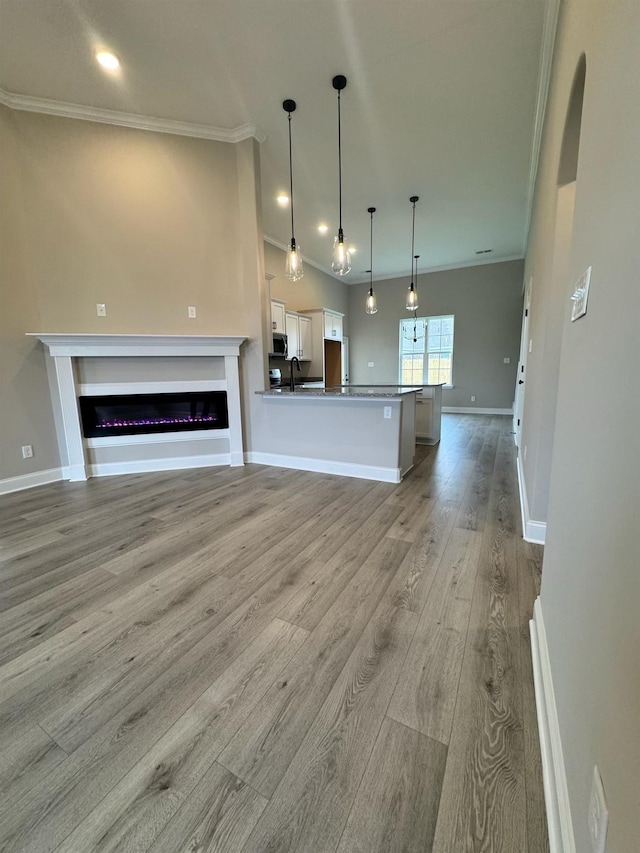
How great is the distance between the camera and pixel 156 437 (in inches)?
149

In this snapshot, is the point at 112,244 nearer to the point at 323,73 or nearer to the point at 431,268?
the point at 323,73

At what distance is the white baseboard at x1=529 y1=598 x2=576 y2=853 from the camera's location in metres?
0.74

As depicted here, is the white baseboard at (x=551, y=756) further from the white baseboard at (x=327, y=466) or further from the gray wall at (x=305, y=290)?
the gray wall at (x=305, y=290)

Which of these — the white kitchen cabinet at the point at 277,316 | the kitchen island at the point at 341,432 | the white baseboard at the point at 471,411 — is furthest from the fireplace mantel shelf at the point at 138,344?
the white baseboard at the point at 471,411

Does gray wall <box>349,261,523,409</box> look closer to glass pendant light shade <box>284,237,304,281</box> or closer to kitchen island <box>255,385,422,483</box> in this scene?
kitchen island <box>255,385,422,483</box>

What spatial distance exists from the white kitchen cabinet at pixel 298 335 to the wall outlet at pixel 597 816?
18.5 ft

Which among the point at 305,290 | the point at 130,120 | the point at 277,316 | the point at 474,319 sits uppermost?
the point at 130,120

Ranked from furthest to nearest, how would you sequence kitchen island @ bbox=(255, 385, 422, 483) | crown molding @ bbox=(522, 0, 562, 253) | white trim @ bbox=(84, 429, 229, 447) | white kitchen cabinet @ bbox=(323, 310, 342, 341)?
white kitchen cabinet @ bbox=(323, 310, 342, 341)
white trim @ bbox=(84, 429, 229, 447)
kitchen island @ bbox=(255, 385, 422, 483)
crown molding @ bbox=(522, 0, 562, 253)

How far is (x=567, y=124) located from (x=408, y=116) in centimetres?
216

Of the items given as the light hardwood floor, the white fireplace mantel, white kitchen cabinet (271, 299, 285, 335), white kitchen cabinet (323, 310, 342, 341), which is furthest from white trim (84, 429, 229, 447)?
white kitchen cabinet (323, 310, 342, 341)

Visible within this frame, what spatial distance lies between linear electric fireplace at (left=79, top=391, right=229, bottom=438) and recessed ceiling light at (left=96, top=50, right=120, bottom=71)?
275cm

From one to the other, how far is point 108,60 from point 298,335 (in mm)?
4168

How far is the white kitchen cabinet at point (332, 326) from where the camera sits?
23.1 feet

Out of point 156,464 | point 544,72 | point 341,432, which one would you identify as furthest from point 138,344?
point 544,72
